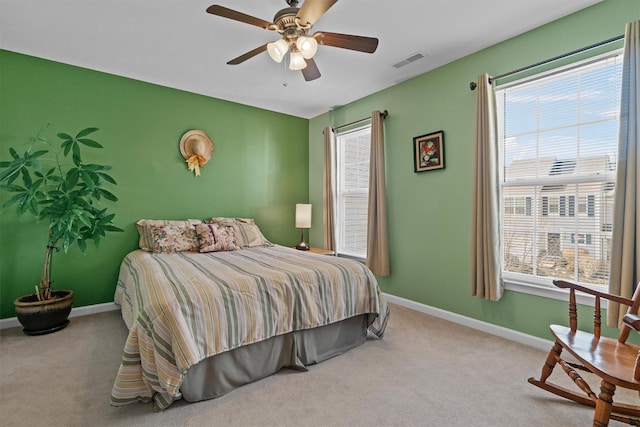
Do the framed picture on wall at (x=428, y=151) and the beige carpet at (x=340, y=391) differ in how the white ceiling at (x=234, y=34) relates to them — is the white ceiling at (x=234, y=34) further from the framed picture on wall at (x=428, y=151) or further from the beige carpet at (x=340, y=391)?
the beige carpet at (x=340, y=391)

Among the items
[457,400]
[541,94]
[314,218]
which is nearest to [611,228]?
[541,94]

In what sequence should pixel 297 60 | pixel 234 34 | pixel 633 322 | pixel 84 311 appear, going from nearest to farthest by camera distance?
pixel 633 322 → pixel 297 60 → pixel 234 34 → pixel 84 311

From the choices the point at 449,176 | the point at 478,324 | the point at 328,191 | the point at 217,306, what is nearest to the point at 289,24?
the point at 217,306

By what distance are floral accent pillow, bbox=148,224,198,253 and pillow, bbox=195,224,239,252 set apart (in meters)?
0.09

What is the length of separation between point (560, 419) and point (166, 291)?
2310mm

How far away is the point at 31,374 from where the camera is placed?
2.09m

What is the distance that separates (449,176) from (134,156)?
350 centimetres

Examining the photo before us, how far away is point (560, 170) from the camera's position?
96.5 inches

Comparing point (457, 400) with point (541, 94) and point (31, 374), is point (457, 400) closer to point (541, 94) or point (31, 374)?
point (541, 94)

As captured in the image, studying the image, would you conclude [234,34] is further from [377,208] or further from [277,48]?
[377,208]

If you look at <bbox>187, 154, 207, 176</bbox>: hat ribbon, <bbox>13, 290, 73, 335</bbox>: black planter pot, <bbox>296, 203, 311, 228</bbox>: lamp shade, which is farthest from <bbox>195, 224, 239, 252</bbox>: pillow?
<bbox>13, 290, 73, 335</bbox>: black planter pot

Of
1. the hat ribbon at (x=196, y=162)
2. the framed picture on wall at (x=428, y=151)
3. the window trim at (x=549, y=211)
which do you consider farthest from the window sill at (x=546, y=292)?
the hat ribbon at (x=196, y=162)

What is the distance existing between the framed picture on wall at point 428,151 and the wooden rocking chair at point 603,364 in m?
1.68

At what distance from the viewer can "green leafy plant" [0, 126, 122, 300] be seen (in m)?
2.63
